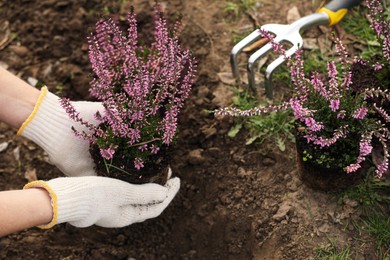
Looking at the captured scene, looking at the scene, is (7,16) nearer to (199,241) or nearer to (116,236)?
(116,236)

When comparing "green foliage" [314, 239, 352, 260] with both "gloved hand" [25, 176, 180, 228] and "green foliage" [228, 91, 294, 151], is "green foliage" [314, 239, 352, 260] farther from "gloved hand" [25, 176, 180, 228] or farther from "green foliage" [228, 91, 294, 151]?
"gloved hand" [25, 176, 180, 228]

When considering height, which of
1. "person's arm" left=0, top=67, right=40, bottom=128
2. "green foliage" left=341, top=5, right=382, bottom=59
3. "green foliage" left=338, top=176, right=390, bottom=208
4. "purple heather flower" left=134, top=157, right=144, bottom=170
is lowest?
"green foliage" left=338, top=176, right=390, bottom=208

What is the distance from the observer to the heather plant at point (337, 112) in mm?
2027

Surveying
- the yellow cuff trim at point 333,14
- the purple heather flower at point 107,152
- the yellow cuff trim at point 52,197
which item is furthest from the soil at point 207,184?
the purple heather flower at point 107,152

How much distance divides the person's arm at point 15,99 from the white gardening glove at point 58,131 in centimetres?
4

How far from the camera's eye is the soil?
7.73ft

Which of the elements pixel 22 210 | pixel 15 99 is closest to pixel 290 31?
pixel 15 99

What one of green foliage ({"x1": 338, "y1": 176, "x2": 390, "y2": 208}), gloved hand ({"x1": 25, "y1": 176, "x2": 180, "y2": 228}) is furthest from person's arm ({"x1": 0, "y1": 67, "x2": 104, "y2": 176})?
green foliage ({"x1": 338, "y1": 176, "x2": 390, "y2": 208})

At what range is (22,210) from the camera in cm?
197

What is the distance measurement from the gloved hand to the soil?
21 centimetres

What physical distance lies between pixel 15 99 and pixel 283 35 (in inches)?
53.0

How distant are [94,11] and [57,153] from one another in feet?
3.91

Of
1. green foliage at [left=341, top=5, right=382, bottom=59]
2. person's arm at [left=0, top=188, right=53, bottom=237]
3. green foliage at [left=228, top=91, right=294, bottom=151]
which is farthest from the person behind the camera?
green foliage at [left=341, top=5, right=382, bottom=59]

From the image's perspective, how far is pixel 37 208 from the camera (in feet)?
6.54
